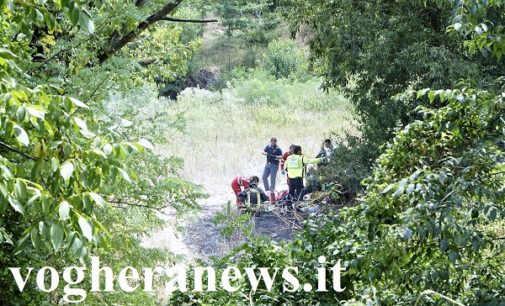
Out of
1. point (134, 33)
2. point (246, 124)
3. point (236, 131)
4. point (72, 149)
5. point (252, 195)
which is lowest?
point (72, 149)

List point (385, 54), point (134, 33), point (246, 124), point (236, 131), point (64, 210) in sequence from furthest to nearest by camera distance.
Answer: point (246, 124) < point (236, 131) < point (385, 54) < point (134, 33) < point (64, 210)

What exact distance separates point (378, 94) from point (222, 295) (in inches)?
376

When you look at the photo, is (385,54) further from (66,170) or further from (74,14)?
(66,170)

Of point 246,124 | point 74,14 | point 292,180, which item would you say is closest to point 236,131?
point 246,124

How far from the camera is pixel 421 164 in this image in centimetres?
473

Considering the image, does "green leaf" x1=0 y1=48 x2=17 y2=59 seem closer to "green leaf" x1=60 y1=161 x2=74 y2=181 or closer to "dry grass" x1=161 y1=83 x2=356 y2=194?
"green leaf" x1=60 y1=161 x2=74 y2=181

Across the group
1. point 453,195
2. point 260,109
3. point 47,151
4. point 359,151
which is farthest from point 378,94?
point 260,109

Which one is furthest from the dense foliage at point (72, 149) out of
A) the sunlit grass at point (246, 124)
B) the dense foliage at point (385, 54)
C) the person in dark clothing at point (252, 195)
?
the sunlit grass at point (246, 124)

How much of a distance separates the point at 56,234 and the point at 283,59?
1373 inches

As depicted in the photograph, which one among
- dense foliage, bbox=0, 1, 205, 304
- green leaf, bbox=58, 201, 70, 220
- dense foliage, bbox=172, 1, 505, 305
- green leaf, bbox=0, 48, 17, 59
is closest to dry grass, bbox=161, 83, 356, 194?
dense foliage, bbox=0, 1, 205, 304

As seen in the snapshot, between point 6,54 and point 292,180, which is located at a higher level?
point 292,180

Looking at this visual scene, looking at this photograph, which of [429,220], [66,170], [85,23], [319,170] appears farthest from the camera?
[319,170]

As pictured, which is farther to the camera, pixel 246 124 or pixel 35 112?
pixel 246 124

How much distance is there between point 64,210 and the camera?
8.82ft
